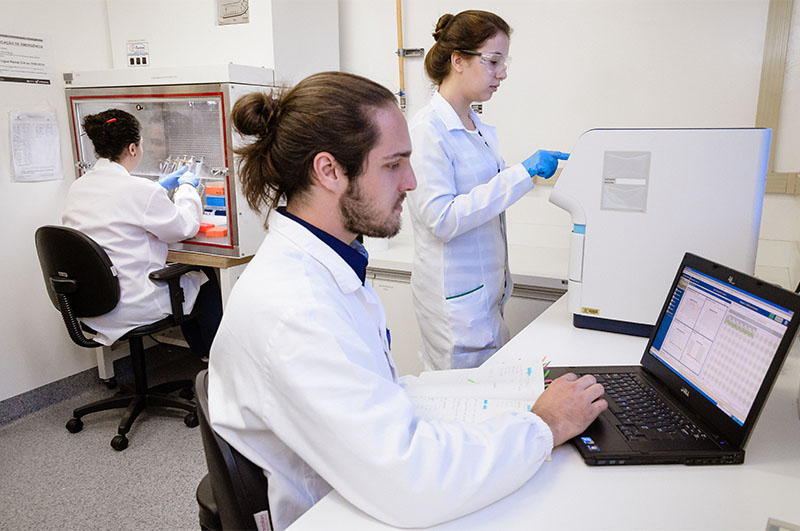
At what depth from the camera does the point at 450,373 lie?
121 centimetres

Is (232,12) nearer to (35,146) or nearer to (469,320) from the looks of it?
(35,146)

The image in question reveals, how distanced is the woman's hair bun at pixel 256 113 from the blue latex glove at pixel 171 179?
178 centimetres

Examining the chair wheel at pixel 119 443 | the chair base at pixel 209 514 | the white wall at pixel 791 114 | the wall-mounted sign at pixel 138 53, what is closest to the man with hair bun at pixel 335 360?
the chair base at pixel 209 514

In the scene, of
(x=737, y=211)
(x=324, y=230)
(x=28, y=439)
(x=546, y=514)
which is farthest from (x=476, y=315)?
(x=28, y=439)

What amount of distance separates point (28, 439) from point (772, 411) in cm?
262

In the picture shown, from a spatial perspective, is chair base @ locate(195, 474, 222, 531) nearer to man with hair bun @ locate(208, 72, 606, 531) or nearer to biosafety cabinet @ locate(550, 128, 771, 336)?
man with hair bun @ locate(208, 72, 606, 531)

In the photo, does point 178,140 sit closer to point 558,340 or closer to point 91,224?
point 91,224

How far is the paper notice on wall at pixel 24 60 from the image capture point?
2459 millimetres

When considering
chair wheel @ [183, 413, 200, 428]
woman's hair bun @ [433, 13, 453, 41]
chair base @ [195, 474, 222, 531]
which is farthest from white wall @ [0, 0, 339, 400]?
chair base @ [195, 474, 222, 531]

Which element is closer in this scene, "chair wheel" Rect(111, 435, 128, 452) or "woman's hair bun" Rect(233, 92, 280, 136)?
"woman's hair bun" Rect(233, 92, 280, 136)

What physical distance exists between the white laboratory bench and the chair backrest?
175cm

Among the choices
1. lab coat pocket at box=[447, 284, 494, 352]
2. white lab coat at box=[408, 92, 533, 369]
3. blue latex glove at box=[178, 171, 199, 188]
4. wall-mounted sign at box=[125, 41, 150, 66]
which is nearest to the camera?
white lab coat at box=[408, 92, 533, 369]

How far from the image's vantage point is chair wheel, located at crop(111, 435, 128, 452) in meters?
2.35

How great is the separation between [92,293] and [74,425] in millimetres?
628
